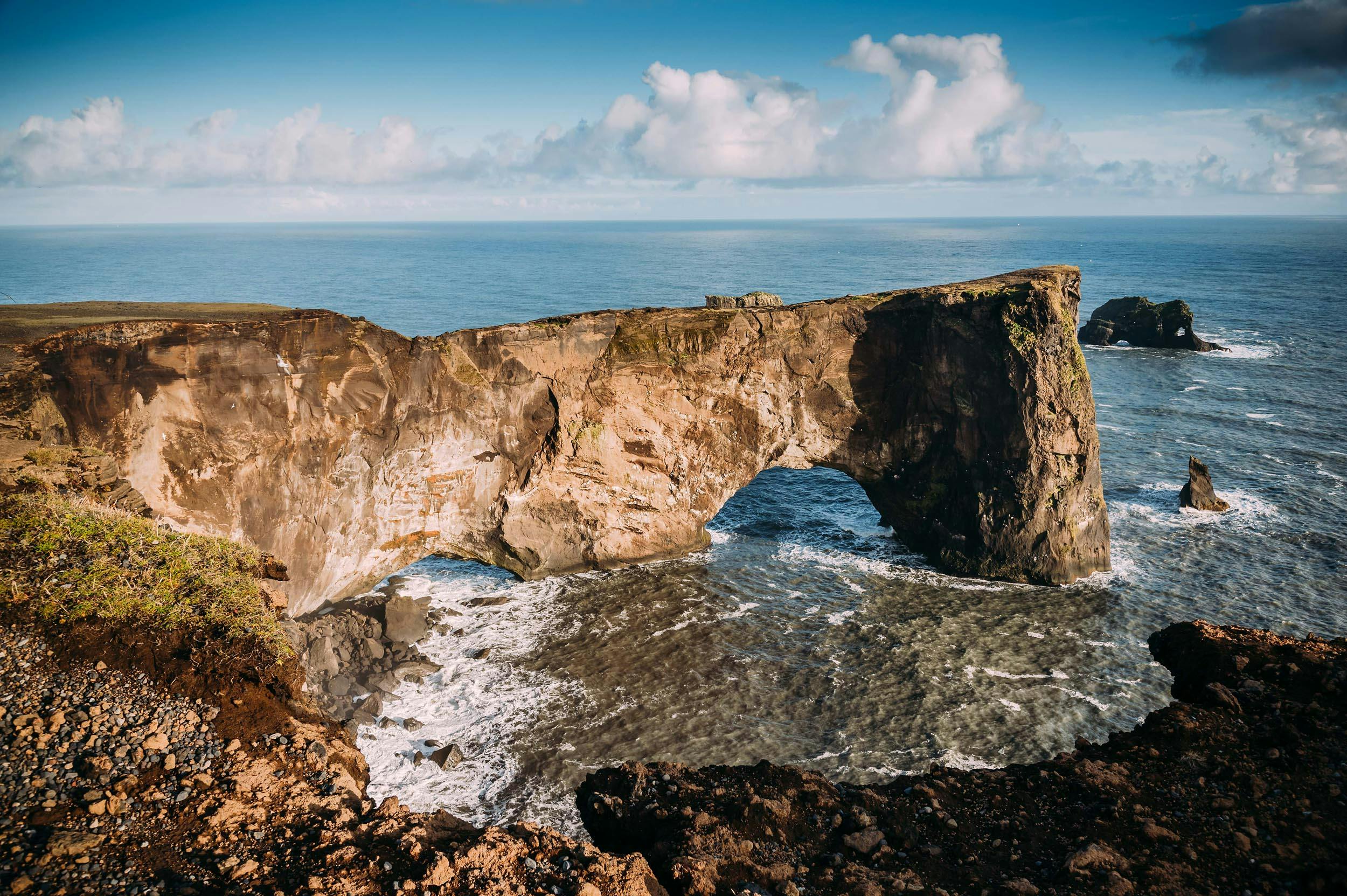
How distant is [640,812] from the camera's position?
34.6ft

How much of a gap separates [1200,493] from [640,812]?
30385 mm

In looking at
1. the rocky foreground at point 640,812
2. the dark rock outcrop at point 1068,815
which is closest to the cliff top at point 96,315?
the rocky foreground at point 640,812

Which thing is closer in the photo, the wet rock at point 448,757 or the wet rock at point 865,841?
the wet rock at point 865,841

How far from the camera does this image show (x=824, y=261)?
132 metres

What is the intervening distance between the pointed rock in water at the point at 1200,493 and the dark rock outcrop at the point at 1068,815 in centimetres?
2123

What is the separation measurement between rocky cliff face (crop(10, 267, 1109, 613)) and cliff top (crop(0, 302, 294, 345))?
150 centimetres

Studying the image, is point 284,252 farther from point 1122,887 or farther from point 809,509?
point 1122,887

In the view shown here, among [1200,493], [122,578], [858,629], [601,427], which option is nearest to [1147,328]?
[1200,493]

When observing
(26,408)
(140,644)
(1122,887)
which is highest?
(26,408)

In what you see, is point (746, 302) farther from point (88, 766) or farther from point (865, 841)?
point (88, 766)

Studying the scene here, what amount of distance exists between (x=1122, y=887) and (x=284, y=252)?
589ft

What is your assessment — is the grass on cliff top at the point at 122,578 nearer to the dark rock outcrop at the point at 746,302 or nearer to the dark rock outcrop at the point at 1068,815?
the dark rock outcrop at the point at 1068,815

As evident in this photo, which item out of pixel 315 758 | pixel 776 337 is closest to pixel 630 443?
pixel 776 337

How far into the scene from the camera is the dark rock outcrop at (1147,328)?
60.7 m
